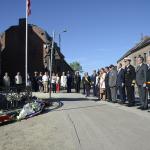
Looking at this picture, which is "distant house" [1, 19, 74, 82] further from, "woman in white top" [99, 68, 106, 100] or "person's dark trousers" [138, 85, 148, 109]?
"person's dark trousers" [138, 85, 148, 109]

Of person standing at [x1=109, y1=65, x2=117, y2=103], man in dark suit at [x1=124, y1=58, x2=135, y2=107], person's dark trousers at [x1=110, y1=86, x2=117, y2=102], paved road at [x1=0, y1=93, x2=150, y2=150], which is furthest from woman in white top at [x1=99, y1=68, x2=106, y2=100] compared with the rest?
paved road at [x1=0, y1=93, x2=150, y2=150]

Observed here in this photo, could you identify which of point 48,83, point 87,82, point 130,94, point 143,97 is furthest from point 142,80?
point 48,83

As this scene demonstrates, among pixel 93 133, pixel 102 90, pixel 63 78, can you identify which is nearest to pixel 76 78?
pixel 63 78

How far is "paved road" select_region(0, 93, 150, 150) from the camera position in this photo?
9.21 meters

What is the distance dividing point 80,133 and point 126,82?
8246mm

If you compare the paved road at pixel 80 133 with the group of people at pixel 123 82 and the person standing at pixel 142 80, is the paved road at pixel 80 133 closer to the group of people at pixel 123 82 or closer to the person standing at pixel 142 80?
the person standing at pixel 142 80

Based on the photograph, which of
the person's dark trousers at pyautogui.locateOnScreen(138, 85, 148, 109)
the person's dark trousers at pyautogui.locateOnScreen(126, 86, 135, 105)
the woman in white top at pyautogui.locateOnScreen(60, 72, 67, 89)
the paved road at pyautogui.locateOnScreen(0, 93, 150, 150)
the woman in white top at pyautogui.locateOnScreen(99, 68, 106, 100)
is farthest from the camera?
the woman in white top at pyautogui.locateOnScreen(60, 72, 67, 89)

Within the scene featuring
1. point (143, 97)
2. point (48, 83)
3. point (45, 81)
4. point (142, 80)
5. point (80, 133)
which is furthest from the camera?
point (48, 83)

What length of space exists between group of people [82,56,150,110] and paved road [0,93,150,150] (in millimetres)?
2081

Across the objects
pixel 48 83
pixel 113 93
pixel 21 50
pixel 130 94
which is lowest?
pixel 130 94

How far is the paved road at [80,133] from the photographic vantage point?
363 inches

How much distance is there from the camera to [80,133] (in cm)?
1085

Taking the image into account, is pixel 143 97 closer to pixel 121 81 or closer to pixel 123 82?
pixel 123 82

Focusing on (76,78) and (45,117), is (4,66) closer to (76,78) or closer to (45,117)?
(76,78)
